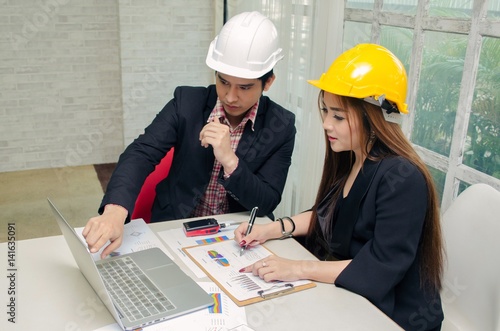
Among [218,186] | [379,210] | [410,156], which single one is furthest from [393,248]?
[218,186]

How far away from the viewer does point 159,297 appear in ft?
3.97

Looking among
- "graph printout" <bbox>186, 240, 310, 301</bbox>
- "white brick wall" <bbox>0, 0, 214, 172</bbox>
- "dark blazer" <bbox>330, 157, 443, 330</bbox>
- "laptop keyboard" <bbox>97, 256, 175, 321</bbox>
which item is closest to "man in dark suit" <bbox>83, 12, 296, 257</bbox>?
"graph printout" <bbox>186, 240, 310, 301</bbox>

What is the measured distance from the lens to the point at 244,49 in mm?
1707

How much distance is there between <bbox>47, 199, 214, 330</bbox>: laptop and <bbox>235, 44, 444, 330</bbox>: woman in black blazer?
8.4 inches

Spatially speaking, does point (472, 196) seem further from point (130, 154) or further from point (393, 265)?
point (130, 154)

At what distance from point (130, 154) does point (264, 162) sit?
0.50m

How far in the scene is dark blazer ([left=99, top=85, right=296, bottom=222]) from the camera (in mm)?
1839

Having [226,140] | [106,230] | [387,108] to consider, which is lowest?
[106,230]

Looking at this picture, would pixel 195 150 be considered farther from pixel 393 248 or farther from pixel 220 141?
pixel 393 248

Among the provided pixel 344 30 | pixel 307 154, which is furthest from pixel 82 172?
pixel 344 30

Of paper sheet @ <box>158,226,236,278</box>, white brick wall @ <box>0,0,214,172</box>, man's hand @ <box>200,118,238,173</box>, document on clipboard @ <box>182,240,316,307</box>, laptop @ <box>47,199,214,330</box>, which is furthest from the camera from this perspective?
white brick wall @ <box>0,0,214,172</box>

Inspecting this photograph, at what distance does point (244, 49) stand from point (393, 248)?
84 cm

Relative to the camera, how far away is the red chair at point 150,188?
1955mm

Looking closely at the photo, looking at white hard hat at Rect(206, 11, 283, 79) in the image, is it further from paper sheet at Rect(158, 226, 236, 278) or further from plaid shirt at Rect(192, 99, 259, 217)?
paper sheet at Rect(158, 226, 236, 278)
